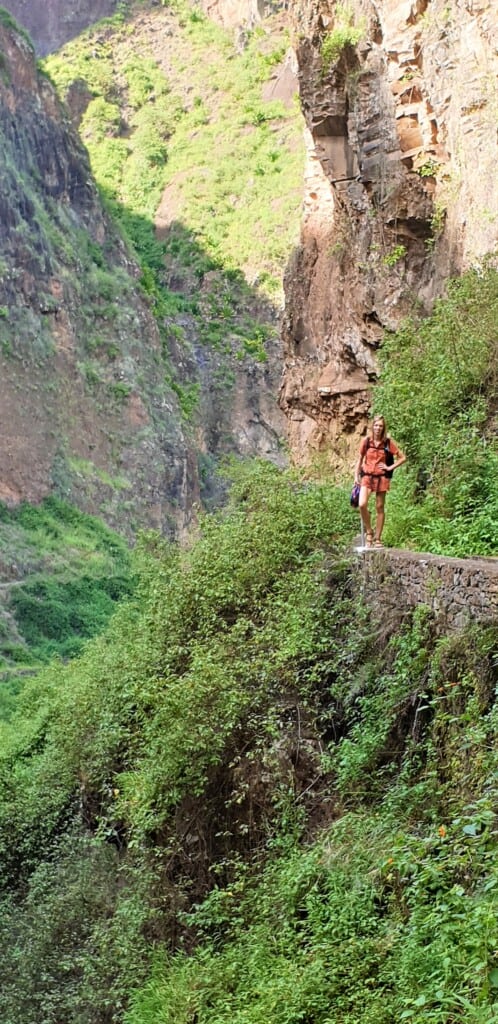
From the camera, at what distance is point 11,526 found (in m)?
41.6

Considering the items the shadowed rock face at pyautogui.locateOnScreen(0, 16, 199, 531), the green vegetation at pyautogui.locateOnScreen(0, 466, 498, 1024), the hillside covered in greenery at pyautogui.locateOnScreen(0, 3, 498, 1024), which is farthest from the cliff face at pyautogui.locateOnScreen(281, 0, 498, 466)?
the shadowed rock face at pyautogui.locateOnScreen(0, 16, 199, 531)

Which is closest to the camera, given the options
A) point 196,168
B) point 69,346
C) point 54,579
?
point 54,579

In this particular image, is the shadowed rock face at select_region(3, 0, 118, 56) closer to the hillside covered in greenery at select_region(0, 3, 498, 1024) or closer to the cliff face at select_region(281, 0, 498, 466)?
the cliff face at select_region(281, 0, 498, 466)

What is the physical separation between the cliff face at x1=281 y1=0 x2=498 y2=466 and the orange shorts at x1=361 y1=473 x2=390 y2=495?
5.17m

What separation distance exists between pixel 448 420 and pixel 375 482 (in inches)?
85.8

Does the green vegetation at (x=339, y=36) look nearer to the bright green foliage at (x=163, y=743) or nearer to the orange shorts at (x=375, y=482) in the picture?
the bright green foliage at (x=163, y=743)

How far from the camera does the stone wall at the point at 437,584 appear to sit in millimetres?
7520

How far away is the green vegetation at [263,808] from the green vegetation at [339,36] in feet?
23.6

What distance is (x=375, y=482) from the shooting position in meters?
9.91

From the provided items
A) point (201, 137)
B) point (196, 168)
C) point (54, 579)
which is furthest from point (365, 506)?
point (201, 137)

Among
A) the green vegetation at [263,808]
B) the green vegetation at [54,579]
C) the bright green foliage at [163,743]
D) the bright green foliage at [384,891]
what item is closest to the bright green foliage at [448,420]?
the green vegetation at [263,808]

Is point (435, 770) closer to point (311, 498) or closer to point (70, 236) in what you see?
point (311, 498)

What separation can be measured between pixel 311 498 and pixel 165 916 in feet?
14.8

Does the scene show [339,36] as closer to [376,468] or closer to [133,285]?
[376,468]
